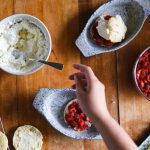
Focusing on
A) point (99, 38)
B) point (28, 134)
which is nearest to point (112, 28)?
point (99, 38)

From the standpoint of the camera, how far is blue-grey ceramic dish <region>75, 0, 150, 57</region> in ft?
4.54

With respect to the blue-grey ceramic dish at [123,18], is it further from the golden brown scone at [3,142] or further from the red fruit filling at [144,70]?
the golden brown scone at [3,142]

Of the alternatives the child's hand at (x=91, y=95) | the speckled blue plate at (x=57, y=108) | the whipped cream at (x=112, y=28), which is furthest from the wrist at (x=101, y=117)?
the whipped cream at (x=112, y=28)

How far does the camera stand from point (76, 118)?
1.40m

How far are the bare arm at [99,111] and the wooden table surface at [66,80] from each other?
192 mm

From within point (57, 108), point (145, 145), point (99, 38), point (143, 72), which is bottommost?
point (145, 145)

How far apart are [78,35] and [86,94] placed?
0.91 feet

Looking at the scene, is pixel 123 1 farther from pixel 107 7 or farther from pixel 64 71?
pixel 64 71

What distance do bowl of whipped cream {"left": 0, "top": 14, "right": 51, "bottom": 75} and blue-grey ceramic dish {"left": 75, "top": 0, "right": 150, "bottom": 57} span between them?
122 mm

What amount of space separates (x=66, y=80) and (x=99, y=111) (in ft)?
0.82

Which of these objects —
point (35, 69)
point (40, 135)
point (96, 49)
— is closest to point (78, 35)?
point (96, 49)

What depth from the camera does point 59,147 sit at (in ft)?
4.69

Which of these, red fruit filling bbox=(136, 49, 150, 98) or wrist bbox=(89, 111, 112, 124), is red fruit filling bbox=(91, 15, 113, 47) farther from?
wrist bbox=(89, 111, 112, 124)

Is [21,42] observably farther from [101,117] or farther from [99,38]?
[101,117]
